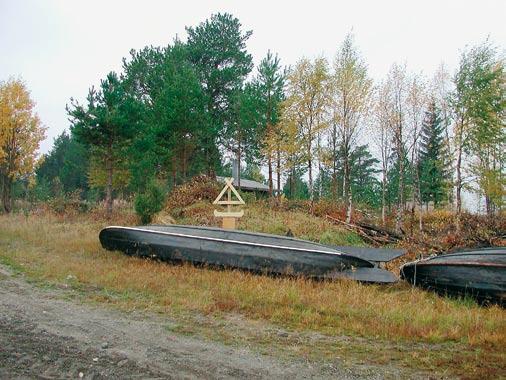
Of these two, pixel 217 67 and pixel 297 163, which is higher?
pixel 217 67

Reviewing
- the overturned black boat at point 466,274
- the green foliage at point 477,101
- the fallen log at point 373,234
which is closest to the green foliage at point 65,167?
the fallen log at point 373,234

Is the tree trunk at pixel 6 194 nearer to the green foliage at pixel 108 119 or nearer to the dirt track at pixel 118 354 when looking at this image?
the green foliage at pixel 108 119

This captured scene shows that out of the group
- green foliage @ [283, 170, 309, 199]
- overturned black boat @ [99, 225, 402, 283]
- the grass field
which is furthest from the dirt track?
green foliage @ [283, 170, 309, 199]

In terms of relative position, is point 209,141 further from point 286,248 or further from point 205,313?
point 205,313

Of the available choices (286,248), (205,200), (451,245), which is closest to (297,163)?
(205,200)

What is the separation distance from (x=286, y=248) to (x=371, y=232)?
10.5 metres

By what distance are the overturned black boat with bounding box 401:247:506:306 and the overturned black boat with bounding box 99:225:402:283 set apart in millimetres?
609

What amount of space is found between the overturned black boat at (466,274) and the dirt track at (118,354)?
4742mm

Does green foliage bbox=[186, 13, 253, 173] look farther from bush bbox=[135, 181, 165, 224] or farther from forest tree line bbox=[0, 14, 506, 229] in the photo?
bush bbox=[135, 181, 165, 224]

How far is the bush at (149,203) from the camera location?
1582 cm

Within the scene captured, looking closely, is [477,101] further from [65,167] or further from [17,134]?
[65,167]

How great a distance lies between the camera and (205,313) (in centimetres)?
593

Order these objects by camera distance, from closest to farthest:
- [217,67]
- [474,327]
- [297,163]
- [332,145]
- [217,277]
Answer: [474,327] < [217,277] < [297,163] < [332,145] < [217,67]

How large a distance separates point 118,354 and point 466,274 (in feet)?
21.9
